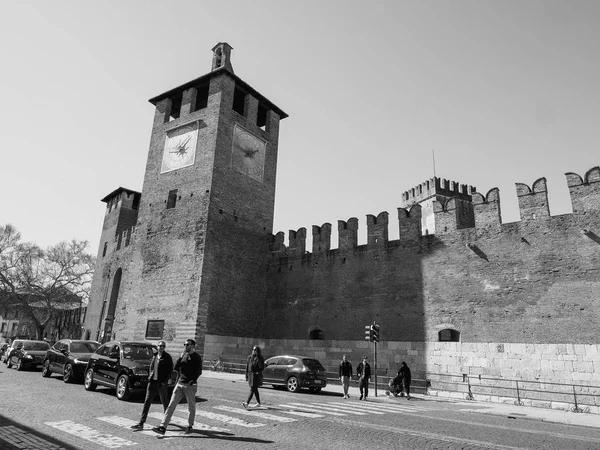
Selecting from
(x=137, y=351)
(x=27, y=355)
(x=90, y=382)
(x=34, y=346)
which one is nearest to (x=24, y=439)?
(x=137, y=351)

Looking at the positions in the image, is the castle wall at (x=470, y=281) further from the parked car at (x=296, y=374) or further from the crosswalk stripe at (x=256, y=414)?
the crosswalk stripe at (x=256, y=414)

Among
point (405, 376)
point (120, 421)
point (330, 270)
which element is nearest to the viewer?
point (120, 421)

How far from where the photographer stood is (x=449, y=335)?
17.0m

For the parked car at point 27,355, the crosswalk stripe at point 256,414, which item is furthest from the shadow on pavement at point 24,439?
the parked car at point 27,355

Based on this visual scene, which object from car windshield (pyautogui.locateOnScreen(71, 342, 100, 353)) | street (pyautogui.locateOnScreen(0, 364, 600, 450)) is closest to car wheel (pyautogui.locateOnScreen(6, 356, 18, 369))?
car windshield (pyautogui.locateOnScreen(71, 342, 100, 353))

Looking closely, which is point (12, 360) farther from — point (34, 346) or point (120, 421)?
point (120, 421)

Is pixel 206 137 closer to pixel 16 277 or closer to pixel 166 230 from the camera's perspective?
pixel 166 230

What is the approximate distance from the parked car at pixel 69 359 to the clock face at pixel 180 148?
12121 millimetres

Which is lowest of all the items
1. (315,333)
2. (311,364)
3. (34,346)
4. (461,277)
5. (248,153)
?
(311,364)

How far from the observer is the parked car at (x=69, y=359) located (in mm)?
12680

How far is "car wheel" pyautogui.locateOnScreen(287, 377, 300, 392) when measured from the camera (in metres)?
14.1

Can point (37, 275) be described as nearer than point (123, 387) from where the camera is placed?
No

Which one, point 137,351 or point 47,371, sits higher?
point 137,351

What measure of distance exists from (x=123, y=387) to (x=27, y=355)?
384 inches
